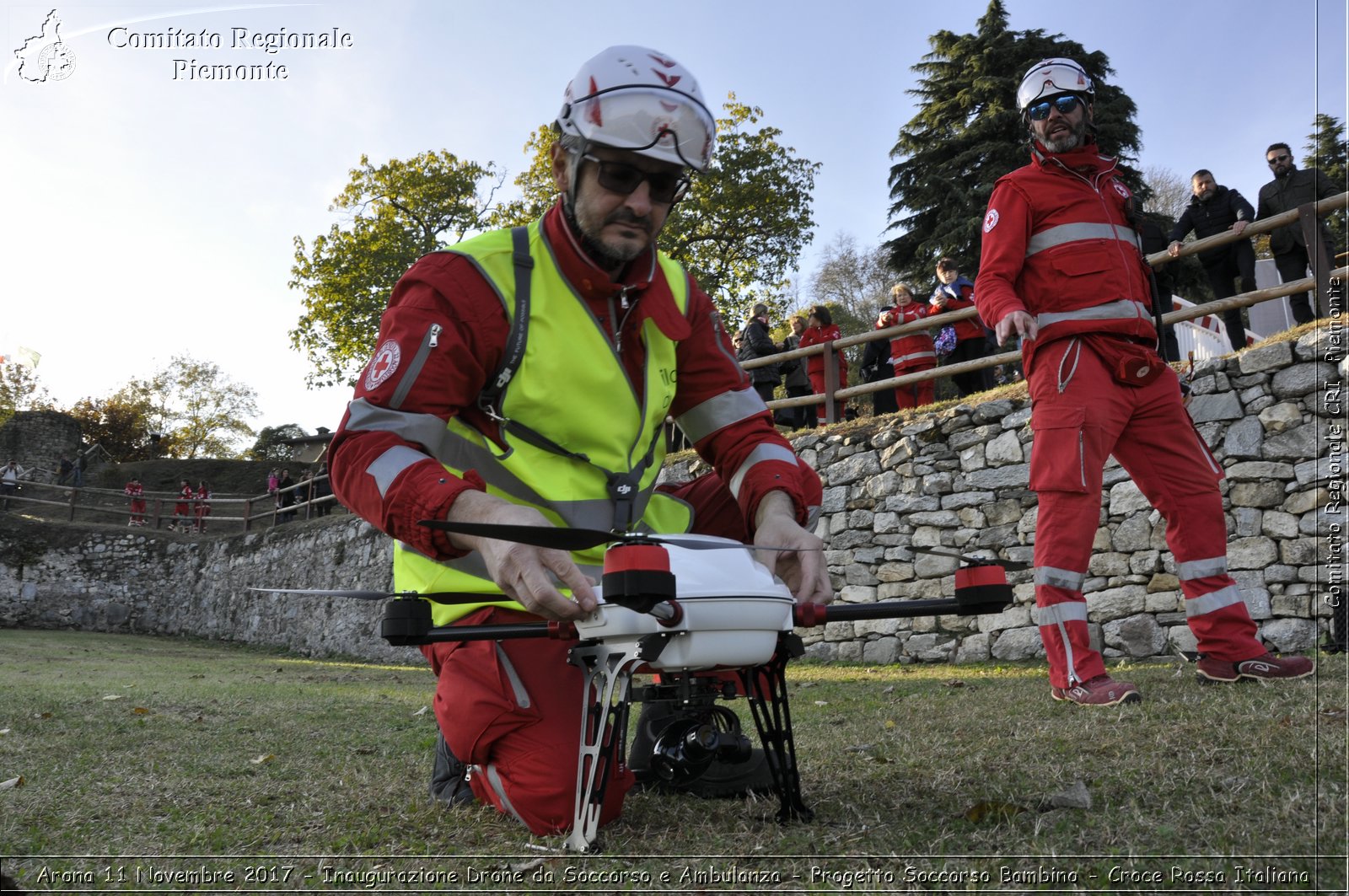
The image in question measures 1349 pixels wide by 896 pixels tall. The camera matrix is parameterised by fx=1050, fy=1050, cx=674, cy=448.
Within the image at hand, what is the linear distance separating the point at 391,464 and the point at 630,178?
88 cm

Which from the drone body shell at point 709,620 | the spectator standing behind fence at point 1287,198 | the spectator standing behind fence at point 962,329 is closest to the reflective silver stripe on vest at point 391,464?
the drone body shell at point 709,620

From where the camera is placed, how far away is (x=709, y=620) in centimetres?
197

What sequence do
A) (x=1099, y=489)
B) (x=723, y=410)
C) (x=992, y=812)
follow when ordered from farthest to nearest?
(x=1099, y=489), (x=723, y=410), (x=992, y=812)

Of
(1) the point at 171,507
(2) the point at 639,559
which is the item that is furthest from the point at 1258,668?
(1) the point at 171,507

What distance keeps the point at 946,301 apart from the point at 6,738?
28.6 feet

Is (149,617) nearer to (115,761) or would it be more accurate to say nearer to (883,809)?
(115,761)

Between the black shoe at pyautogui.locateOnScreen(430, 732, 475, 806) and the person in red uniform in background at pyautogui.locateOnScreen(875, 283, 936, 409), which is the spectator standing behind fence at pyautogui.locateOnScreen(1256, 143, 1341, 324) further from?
the black shoe at pyautogui.locateOnScreen(430, 732, 475, 806)

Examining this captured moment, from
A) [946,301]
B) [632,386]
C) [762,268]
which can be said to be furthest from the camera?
[762,268]

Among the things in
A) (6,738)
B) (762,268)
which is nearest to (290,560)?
(762,268)

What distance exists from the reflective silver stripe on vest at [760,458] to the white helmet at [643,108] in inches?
30.9

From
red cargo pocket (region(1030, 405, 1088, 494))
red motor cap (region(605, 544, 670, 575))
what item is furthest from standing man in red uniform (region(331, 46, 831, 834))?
red cargo pocket (region(1030, 405, 1088, 494))

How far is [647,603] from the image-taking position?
1764mm

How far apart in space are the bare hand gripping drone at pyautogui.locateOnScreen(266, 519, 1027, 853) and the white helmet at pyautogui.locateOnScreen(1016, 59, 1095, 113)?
2854 millimetres

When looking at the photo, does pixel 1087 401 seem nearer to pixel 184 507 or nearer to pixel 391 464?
pixel 391 464
